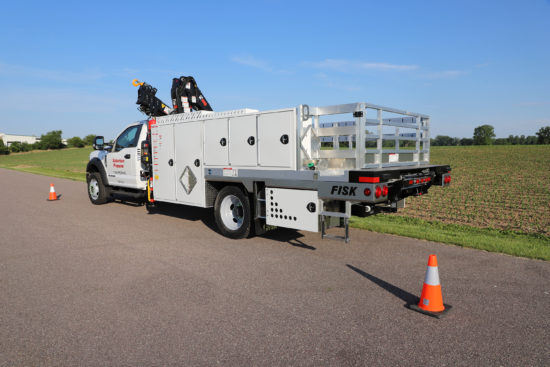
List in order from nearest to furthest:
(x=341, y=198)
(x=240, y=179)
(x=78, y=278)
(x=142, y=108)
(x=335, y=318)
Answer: (x=335, y=318) < (x=78, y=278) < (x=341, y=198) < (x=240, y=179) < (x=142, y=108)

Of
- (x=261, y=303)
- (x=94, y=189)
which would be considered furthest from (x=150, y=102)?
(x=261, y=303)

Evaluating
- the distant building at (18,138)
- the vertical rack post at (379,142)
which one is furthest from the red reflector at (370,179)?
the distant building at (18,138)

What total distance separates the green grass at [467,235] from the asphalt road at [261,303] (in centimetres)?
28

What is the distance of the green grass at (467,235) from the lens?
5918 mm

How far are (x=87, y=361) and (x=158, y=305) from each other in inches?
42.5

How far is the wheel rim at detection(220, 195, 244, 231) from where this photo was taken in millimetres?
7105

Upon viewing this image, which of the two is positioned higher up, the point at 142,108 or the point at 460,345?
the point at 142,108

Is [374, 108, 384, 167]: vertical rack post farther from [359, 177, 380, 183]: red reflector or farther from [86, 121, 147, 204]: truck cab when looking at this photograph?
[86, 121, 147, 204]: truck cab

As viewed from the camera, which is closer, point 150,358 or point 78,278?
point 150,358

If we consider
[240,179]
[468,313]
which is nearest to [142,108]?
[240,179]

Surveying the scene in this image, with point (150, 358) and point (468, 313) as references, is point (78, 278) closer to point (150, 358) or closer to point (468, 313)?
point (150, 358)

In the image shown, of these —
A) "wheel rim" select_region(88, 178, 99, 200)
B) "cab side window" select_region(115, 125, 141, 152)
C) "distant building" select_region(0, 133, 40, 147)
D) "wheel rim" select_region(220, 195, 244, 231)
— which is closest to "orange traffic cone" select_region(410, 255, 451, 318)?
"wheel rim" select_region(220, 195, 244, 231)

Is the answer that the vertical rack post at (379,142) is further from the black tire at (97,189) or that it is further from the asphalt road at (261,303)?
the black tire at (97,189)

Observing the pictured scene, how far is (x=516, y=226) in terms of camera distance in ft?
26.6
